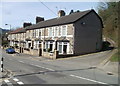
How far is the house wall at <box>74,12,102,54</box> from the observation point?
37.0m

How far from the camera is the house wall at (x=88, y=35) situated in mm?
37031

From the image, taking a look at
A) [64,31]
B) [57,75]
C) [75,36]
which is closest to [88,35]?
[75,36]

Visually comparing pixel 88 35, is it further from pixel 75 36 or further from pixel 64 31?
pixel 64 31

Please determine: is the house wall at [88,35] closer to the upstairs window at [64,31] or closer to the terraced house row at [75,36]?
the terraced house row at [75,36]

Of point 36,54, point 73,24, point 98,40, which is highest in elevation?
point 73,24

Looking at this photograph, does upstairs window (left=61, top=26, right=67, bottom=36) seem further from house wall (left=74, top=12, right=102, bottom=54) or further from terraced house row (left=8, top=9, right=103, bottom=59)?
house wall (left=74, top=12, right=102, bottom=54)

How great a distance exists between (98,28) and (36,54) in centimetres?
1337

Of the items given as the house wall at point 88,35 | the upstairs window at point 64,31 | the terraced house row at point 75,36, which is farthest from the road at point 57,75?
the upstairs window at point 64,31

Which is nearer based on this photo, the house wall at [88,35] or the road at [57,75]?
the road at [57,75]

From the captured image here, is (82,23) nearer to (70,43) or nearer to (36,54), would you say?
(70,43)

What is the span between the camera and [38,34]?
1984 inches

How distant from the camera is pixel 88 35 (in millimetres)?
38531

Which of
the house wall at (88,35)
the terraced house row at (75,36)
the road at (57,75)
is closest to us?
the road at (57,75)

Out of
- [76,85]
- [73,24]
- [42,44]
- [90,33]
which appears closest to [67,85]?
[76,85]
